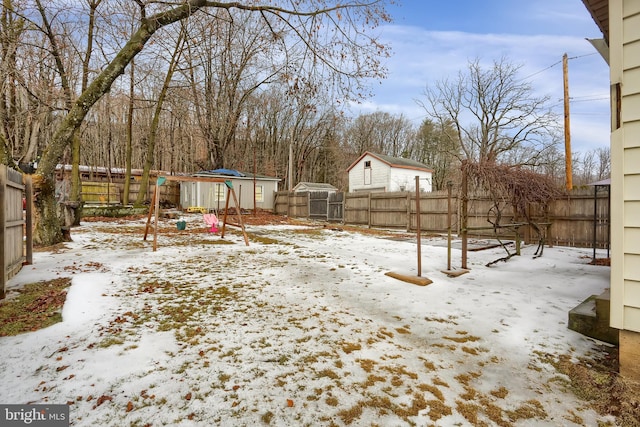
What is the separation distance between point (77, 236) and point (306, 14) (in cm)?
828

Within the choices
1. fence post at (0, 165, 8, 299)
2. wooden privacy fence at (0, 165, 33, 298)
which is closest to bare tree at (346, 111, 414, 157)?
wooden privacy fence at (0, 165, 33, 298)

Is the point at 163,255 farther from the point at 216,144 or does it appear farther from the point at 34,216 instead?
the point at 216,144

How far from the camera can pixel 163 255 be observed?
6.50 metres

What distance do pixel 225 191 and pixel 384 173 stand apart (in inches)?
481

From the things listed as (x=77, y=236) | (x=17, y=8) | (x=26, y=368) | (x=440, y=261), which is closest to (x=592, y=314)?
(x=440, y=261)

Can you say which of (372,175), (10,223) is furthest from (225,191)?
(10,223)

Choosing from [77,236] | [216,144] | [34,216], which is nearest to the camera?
[34,216]

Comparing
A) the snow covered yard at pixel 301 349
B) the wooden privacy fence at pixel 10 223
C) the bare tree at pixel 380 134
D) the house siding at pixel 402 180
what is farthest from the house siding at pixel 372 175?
the wooden privacy fence at pixel 10 223

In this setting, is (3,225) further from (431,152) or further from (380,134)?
(431,152)

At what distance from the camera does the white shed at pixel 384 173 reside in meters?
24.3

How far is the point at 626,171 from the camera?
2.20 metres

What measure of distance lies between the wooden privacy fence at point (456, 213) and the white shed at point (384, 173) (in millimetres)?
8313

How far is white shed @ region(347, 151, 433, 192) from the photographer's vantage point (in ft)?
79.9

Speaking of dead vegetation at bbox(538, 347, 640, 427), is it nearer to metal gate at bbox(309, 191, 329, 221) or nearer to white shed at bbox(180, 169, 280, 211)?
metal gate at bbox(309, 191, 329, 221)
